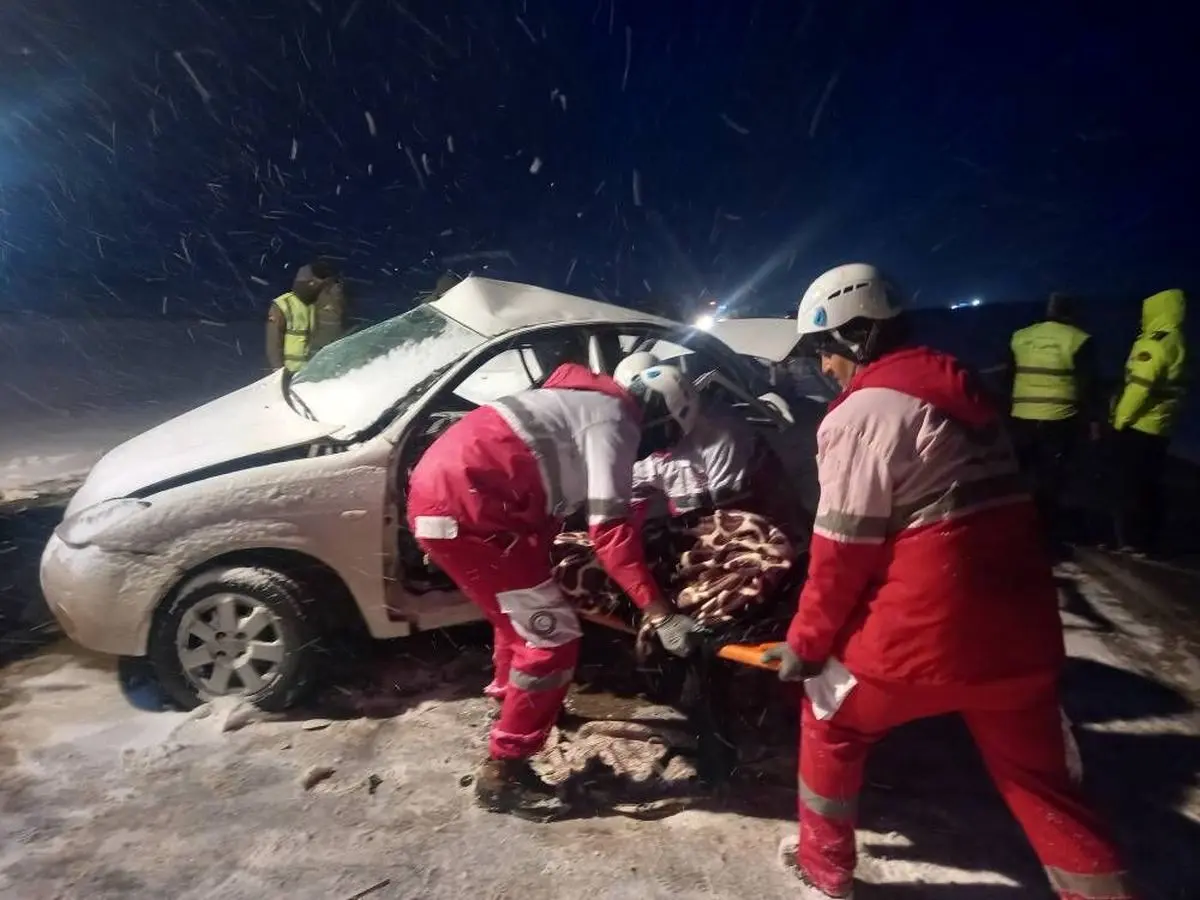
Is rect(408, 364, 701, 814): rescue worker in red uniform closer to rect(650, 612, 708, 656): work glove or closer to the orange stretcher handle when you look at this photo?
rect(650, 612, 708, 656): work glove

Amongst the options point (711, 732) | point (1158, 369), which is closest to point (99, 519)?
point (711, 732)

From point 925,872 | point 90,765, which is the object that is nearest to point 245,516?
point 90,765

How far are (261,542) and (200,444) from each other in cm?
63

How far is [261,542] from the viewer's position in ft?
11.3

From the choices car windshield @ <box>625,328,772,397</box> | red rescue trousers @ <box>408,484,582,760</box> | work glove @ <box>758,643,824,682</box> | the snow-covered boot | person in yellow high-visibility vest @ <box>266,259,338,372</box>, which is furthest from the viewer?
person in yellow high-visibility vest @ <box>266,259,338,372</box>

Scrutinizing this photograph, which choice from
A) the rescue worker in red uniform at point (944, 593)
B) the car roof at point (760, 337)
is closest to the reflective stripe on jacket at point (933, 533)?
the rescue worker in red uniform at point (944, 593)

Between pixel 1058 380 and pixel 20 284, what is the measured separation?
29.3 meters

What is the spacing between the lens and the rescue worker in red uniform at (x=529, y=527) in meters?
2.83

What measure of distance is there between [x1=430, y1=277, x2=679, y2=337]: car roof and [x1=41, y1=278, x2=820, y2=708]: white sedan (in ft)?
0.22

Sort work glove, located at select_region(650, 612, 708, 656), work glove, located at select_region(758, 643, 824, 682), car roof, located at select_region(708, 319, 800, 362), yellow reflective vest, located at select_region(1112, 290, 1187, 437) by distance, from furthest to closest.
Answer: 1. yellow reflective vest, located at select_region(1112, 290, 1187, 437)
2. car roof, located at select_region(708, 319, 800, 362)
3. work glove, located at select_region(650, 612, 708, 656)
4. work glove, located at select_region(758, 643, 824, 682)

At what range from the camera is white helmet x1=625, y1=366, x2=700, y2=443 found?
3.42 metres

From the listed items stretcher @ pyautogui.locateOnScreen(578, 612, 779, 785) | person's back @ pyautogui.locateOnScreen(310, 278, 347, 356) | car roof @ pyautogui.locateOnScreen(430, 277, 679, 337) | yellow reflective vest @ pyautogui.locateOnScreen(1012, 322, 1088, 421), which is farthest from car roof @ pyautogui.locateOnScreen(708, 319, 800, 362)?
person's back @ pyautogui.locateOnScreen(310, 278, 347, 356)

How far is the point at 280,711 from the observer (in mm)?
3576

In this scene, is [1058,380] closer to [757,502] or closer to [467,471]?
[757,502]
